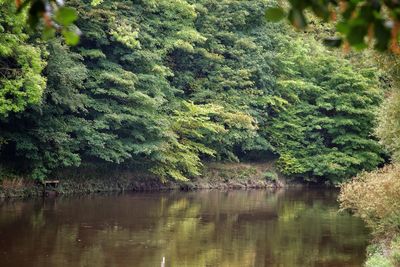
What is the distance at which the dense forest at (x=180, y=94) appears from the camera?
24328 millimetres

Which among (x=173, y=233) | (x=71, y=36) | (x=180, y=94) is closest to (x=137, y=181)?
(x=180, y=94)

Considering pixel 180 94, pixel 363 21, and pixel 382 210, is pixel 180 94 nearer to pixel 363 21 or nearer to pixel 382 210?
pixel 382 210

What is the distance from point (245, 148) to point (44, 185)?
1379 cm

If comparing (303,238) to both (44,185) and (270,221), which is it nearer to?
(270,221)

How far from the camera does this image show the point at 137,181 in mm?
30266

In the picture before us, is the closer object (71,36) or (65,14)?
(65,14)

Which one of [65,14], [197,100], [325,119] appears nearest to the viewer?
[65,14]

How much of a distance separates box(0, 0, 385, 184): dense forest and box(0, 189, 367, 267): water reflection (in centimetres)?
258

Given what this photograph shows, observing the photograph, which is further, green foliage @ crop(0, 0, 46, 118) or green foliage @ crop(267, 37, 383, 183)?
green foliage @ crop(267, 37, 383, 183)

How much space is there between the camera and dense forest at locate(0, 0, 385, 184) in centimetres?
2433

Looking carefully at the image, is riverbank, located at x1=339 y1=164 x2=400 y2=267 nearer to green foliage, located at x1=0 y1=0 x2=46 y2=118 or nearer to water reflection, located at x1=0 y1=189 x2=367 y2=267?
water reflection, located at x1=0 y1=189 x2=367 y2=267

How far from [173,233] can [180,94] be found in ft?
54.5

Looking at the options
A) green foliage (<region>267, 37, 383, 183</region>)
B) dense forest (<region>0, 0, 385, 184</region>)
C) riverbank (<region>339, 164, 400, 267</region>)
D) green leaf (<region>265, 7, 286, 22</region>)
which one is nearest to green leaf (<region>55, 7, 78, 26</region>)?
green leaf (<region>265, 7, 286, 22</region>)

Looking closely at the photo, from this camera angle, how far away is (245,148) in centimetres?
3622
